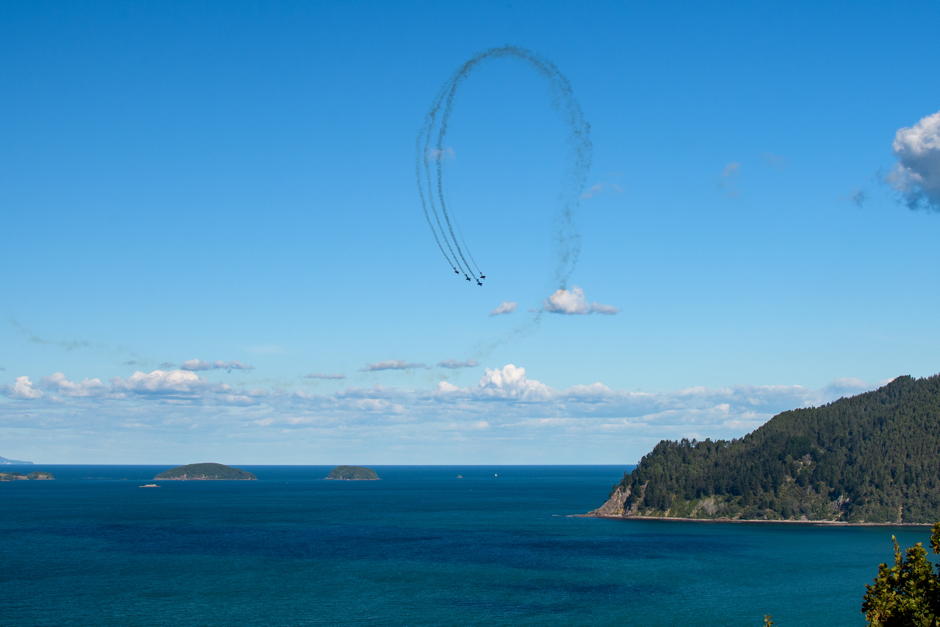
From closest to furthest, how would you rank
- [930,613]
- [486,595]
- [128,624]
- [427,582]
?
[930,613], [128,624], [486,595], [427,582]

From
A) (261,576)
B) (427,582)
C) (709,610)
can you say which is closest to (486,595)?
(427,582)

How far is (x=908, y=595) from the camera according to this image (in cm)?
7488

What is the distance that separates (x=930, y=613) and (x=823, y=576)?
139627mm

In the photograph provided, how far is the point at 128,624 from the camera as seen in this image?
Result: 14350cm

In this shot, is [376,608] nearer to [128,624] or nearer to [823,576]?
[128,624]

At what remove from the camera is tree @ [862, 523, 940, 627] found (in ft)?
233

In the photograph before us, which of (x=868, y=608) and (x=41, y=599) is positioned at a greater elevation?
(x=868, y=608)

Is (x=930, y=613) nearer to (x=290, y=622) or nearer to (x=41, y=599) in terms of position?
(x=290, y=622)

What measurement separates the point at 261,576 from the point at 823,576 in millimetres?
126155

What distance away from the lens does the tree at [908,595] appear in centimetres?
7112

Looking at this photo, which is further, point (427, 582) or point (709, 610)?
point (427, 582)

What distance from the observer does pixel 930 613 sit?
7100 centimetres

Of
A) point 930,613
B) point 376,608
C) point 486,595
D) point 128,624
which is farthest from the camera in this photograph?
point 486,595

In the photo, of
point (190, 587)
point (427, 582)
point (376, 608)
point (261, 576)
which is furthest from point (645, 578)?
point (190, 587)
